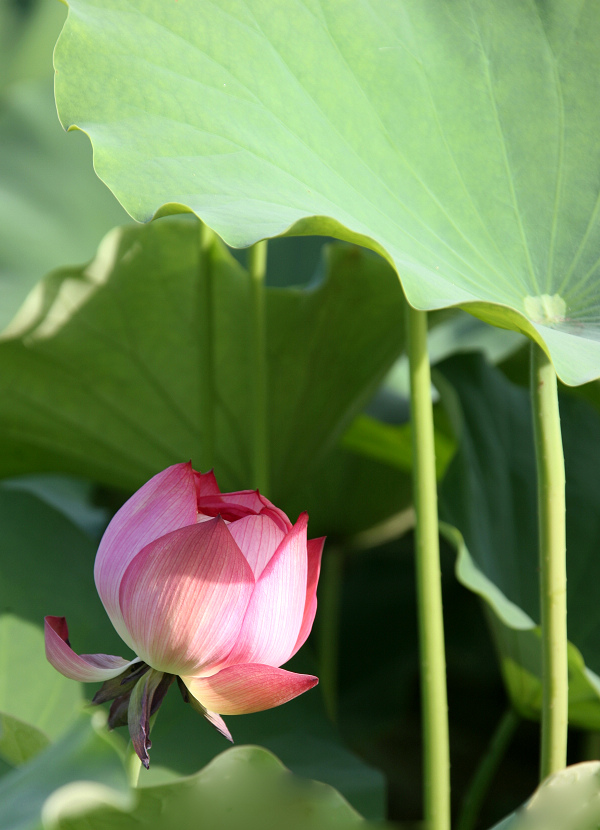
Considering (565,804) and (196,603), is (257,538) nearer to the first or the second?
(196,603)

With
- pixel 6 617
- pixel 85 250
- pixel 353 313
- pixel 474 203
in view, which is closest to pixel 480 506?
pixel 353 313

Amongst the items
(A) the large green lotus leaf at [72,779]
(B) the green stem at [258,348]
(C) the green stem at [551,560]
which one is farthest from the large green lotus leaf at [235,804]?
(B) the green stem at [258,348]

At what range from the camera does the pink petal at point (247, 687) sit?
0.33m

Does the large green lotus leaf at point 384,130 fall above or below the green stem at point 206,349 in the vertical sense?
above

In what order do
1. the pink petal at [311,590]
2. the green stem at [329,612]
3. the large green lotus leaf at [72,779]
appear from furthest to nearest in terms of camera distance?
the green stem at [329,612] < the pink petal at [311,590] < the large green lotus leaf at [72,779]

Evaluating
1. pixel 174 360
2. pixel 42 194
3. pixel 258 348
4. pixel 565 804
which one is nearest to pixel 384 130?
pixel 258 348

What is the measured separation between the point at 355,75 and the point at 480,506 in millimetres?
434

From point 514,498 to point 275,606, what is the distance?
0.59 m

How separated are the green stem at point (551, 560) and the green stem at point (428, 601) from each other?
67mm

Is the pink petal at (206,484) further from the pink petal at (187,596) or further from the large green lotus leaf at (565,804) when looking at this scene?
the large green lotus leaf at (565,804)

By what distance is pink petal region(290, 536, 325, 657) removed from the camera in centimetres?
37

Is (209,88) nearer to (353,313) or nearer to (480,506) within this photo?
(353,313)

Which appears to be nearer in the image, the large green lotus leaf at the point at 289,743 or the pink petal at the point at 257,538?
the pink petal at the point at 257,538

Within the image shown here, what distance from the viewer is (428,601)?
0.53 metres
